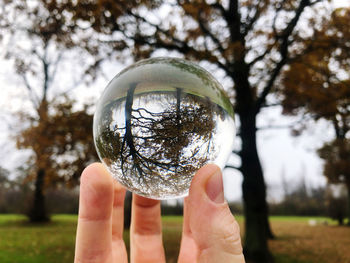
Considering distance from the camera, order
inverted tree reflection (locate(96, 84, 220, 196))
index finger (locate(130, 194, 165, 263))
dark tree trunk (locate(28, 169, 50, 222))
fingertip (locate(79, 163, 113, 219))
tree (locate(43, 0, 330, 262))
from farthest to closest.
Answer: dark tree trunk (locate(28, 169, 50, 222)), tree (locate(43, 0, 330, 262)), index finger (locate(130, 194, 165, 263)), fingertip (locate(79, 163, 113, 219)), inverted tree reflection (locate(96, 84, 220, 196))

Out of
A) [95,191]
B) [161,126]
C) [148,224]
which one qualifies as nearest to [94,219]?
[95,191]

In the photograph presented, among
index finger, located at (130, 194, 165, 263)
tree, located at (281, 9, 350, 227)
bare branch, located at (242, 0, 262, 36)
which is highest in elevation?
bare branch, located at (242, 0, 262, 36)

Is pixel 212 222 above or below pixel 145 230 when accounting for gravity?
above

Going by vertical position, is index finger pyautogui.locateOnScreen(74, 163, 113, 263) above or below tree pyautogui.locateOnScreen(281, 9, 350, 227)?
below

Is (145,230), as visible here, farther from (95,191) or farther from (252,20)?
(252,20)

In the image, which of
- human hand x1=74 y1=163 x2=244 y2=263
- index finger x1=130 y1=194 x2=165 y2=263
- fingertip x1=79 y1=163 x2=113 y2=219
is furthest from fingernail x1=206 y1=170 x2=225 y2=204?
index finger x1=130 y1=194 x2=165 y2=263

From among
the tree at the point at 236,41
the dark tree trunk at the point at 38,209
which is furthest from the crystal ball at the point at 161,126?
the dark tree trunk at the point at 38,209

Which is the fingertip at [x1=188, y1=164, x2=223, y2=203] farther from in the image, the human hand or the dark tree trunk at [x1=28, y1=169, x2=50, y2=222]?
the dark tree trunk at [x1=28, y1=169, x2=50, y2=222]

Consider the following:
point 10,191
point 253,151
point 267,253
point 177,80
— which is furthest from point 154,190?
point 10,191
